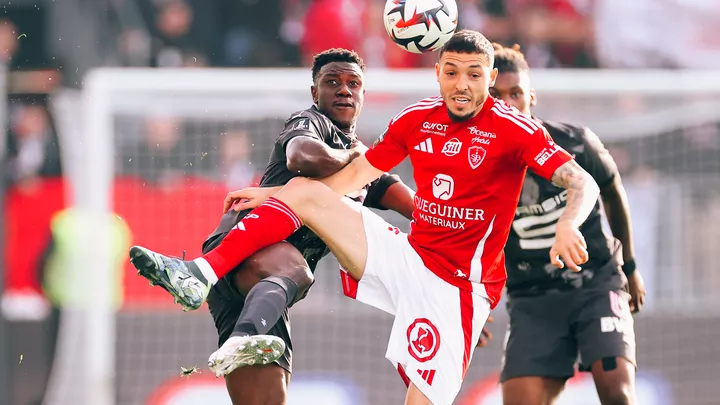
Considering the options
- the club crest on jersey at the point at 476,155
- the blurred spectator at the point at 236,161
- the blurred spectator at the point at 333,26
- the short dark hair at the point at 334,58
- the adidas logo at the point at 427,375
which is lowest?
the adidas logo at the point at 427,375

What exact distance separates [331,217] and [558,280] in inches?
64.4

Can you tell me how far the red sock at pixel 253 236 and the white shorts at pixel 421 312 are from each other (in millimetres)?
489

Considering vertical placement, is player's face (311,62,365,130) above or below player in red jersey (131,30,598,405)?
above

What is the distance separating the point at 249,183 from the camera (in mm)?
10234

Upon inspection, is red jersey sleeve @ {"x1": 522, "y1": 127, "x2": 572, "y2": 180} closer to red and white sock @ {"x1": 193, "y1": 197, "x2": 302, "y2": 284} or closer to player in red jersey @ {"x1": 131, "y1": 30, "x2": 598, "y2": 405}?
player in red jersey @ {"x1": 131, "y1": 30, "x2": 598, "y2": 405}

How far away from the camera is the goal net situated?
10.2 m

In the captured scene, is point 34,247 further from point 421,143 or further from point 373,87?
point 421,143

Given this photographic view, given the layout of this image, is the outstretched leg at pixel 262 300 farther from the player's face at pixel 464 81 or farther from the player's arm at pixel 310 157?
the player's face at pixel 464 81

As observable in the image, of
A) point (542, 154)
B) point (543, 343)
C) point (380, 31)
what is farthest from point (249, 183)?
point (542, 154)

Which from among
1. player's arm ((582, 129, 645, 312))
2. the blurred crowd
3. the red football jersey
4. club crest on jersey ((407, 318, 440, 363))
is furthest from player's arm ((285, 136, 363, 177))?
the blurred crowd

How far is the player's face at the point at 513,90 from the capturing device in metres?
6.79

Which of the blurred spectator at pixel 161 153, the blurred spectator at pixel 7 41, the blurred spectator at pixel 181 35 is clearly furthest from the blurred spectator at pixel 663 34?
the blurred spectator at pixel 7 41

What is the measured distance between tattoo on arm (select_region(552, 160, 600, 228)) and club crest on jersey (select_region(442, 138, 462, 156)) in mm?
530

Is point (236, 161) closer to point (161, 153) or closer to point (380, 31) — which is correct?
point (161, 153)
